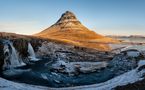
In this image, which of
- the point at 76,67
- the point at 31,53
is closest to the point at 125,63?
the point at 76,67

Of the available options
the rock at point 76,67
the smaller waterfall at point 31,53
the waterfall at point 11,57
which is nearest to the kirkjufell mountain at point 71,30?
the smaller waterfall at point 31,53

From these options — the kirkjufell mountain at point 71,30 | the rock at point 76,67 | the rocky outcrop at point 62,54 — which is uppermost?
the kirkjufell mountain at point 71,30

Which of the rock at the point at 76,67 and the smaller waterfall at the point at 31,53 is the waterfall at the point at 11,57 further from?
the rock at the point at 76,67

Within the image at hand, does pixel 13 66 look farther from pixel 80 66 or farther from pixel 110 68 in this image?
pixel 110 68

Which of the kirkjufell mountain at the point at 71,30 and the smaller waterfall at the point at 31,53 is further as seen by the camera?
the kirkjufell mountain at the point at 71,30

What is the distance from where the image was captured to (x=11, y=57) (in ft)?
163

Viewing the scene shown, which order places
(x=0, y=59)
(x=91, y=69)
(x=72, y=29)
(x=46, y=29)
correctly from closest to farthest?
(x=0, y=59) → (x=91, y=69) → (x=72, y=29) → (x=46, y=29)

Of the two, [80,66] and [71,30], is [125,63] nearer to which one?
[80,66]

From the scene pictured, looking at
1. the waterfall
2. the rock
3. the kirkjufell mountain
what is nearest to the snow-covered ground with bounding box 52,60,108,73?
the rock

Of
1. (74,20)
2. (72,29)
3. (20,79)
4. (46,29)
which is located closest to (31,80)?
(20,79)

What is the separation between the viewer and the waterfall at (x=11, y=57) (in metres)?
47.8

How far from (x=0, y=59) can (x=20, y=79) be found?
915 centimetres

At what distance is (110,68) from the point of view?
50.9 m

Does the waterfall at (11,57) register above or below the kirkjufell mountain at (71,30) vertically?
below
